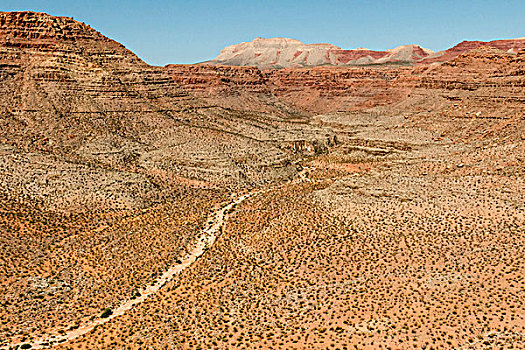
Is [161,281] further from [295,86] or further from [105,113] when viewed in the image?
[295,86]

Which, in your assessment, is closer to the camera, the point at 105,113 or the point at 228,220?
the point at 228,220

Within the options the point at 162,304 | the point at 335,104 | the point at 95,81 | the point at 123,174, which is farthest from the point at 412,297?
the point at 335,104

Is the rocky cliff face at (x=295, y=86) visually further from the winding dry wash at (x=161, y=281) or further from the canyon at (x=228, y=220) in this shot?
the winding dry wash at (x=161, y=281)

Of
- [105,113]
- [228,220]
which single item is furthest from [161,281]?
[105,113]

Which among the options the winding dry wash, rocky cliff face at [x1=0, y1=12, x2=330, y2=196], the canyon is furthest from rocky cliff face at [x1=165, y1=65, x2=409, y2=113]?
the winding dry wash

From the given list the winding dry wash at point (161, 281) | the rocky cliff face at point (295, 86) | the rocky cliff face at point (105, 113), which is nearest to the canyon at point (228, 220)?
the winding dry wash at point (161, 281)

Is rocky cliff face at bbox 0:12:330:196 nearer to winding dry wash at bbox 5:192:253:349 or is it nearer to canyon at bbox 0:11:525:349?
canyon at bbox 0:11:525:349
